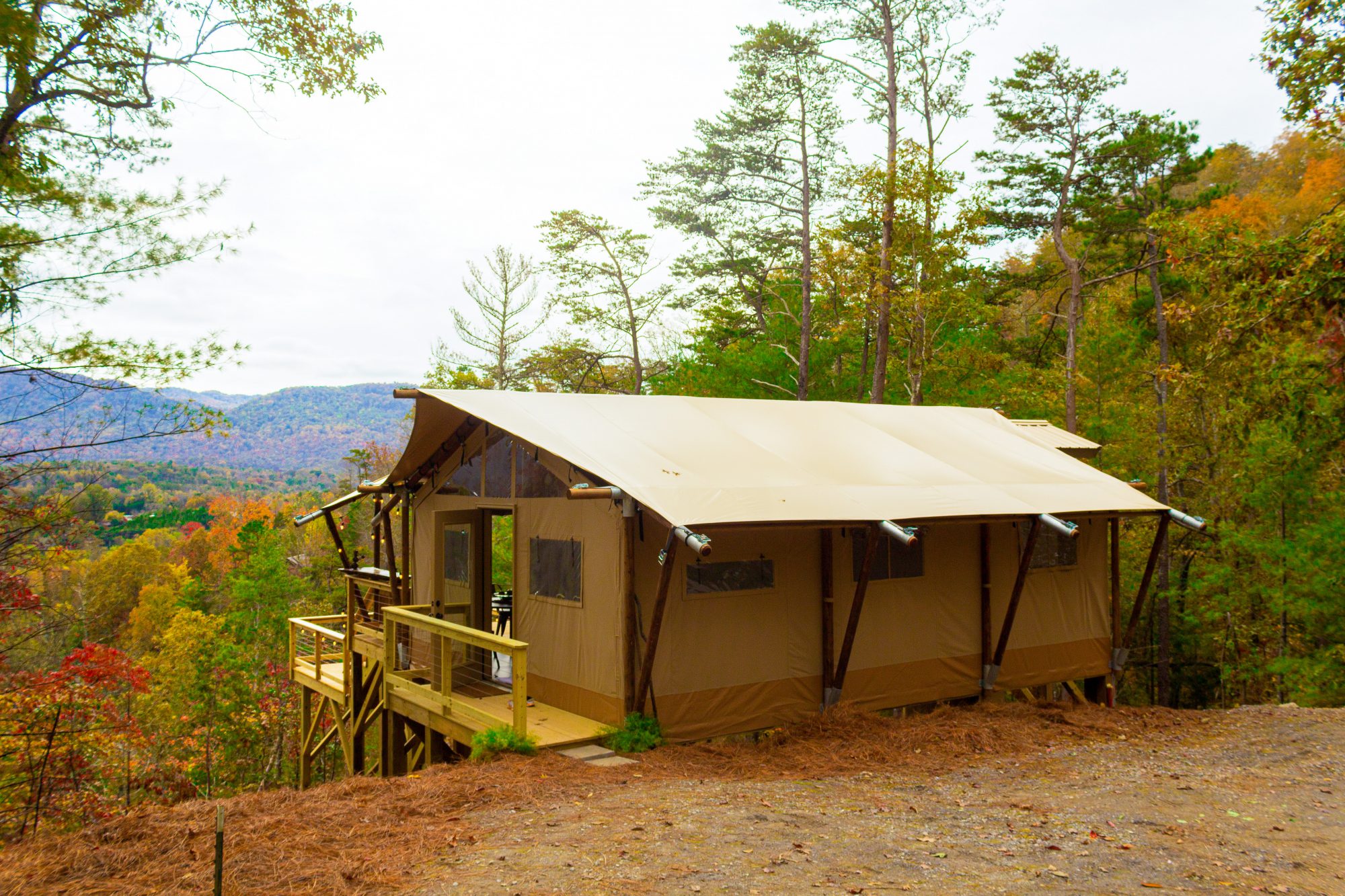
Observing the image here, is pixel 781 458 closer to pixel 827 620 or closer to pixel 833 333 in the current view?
pixel 827 620

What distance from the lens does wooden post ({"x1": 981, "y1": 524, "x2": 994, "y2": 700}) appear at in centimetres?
993

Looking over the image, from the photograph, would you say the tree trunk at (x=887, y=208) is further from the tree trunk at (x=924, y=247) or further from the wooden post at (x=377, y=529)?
the wooden post at (x=377, y=529)

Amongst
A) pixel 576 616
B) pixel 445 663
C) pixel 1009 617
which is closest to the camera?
pixel 445 663

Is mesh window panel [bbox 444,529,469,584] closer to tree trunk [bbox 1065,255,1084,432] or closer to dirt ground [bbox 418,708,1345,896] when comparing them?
dirt ground [bbox 418,708,1345,896]

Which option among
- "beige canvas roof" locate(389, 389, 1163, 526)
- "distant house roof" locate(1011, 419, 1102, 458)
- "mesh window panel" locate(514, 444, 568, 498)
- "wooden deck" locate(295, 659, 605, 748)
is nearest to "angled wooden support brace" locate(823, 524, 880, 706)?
"beige canvas roof" locate(389, 389, 1163, 526)

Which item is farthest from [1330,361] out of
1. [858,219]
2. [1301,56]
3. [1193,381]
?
[858,219]

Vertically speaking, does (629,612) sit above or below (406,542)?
below

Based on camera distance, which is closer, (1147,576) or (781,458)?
(781,458)

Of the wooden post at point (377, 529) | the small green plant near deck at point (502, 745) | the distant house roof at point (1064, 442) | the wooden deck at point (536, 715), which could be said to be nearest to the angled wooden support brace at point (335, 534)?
the wooden post at point (377, 529)

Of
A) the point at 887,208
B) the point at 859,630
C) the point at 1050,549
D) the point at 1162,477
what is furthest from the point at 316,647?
the point at 1162,477

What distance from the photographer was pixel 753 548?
8.20 metres

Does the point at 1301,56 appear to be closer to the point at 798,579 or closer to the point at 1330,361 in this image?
the point at 1330,361

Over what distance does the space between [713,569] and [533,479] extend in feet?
6.97

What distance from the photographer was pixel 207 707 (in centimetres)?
2450
